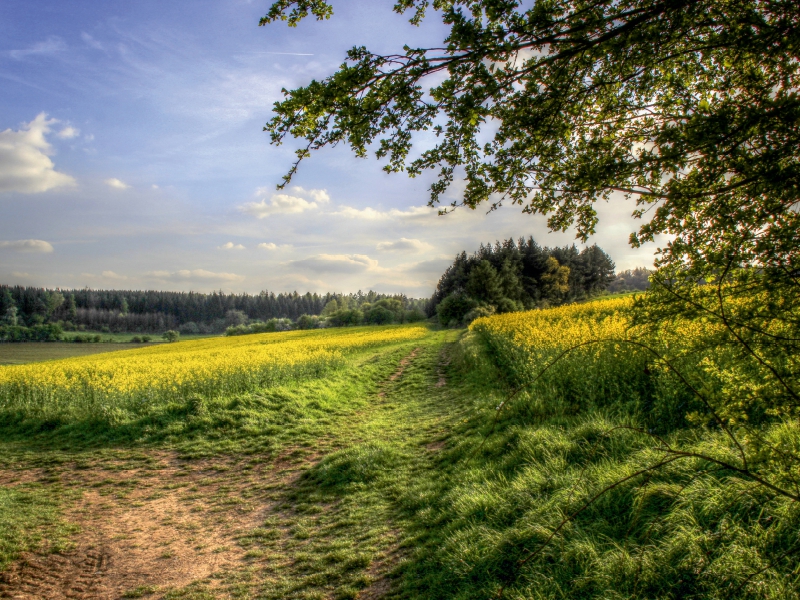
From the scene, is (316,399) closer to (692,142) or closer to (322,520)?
(322,520)

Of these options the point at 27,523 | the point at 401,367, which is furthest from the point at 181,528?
the point at 401,367

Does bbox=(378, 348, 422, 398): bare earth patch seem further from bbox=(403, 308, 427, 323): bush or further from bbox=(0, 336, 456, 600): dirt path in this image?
bbox=(403, 308, 427, 323): bush

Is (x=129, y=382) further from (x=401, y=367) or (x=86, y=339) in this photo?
(x=86, y=339)

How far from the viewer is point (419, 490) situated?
5.61 m

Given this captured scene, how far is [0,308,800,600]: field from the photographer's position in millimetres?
Result: 2760

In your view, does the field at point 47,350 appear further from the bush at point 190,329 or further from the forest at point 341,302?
the bush at point 190,329

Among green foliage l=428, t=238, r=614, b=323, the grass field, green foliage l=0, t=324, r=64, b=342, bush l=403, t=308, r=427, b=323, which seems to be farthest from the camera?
bush l=403, t=308, r=427, b=323

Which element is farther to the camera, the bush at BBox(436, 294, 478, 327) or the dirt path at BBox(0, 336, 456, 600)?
the bush at BBox(436, 294, 478, 327)

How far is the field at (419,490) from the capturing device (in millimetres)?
2760

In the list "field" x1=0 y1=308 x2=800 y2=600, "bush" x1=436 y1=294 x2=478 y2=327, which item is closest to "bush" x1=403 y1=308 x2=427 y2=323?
"bush" x1=436 y1=294 x2=478 y2=327

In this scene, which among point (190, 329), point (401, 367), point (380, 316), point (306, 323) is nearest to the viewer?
point (401, 367)

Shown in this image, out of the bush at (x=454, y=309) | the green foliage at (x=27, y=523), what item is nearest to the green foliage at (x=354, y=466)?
the green foliage at (x=27, y=523)

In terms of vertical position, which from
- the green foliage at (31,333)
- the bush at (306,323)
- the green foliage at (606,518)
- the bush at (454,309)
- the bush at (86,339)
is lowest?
the bush at (86,339)

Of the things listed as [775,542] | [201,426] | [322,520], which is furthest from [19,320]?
[775,542]
